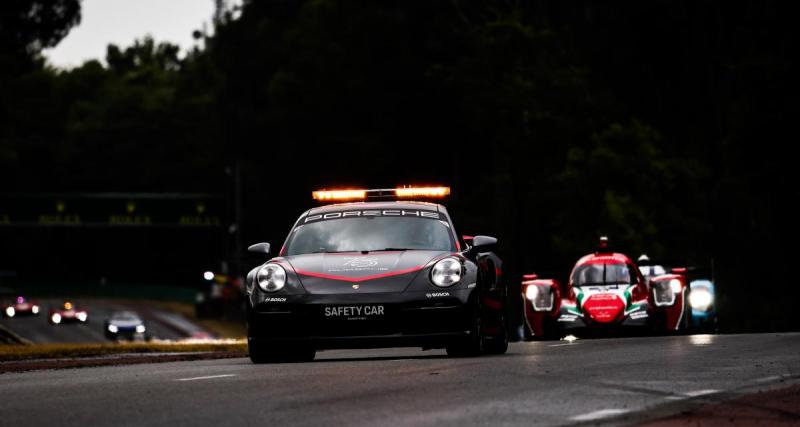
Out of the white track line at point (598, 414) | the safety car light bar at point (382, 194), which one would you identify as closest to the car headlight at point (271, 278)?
the safety car light bar at point (382, 194)

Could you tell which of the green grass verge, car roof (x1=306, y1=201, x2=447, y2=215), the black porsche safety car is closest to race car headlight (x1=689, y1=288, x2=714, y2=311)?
the green grass verge

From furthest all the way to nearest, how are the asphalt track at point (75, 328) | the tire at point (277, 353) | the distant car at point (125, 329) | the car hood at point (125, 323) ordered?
the asphalt track at point (75, 328) → the car hood at point (125, 323) → the distant car at point (125, 329) → the tire at point (277, 353)

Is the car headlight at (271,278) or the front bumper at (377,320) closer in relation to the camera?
the front bumper at (377,320)

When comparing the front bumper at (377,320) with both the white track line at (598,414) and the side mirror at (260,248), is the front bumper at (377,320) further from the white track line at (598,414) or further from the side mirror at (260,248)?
the white track line at (598,414)

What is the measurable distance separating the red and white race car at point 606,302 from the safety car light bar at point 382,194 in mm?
8228

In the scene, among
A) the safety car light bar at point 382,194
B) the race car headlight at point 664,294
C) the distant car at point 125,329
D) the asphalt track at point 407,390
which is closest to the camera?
the asphalt track at point 407,390

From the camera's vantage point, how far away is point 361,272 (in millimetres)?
15531

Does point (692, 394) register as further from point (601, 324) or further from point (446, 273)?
point (601, 324)

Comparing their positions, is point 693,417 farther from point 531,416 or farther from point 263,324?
point 263,324

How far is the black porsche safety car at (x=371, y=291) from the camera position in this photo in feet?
50.4

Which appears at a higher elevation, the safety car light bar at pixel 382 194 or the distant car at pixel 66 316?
the safety car light bar at pixel 382 194

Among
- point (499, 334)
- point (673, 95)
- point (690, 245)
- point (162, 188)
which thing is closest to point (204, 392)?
point (499, 334)

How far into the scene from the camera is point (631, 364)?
14648mm

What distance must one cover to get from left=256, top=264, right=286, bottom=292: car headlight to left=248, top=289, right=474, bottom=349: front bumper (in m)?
0.15
